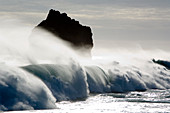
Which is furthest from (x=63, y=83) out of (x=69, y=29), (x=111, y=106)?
(x=69, y=29)

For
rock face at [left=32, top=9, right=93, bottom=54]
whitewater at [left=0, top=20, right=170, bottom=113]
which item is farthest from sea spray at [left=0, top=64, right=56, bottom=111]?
rock face at [left=32, top=9, right=93, bottom=54]

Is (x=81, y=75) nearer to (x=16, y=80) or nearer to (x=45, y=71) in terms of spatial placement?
(x=45, y=71)

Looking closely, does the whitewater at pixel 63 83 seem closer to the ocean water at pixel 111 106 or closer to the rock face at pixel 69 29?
the ocean water at pixel 111 106

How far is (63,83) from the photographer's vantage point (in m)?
35.3

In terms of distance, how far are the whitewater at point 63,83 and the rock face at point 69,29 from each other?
9846mm

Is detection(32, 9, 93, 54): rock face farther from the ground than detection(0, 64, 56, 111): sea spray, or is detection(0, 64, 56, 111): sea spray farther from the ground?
detection(32, 9, 93, 54): rock face

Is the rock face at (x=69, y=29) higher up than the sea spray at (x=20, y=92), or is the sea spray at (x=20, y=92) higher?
the rock face at (x=69, y=29)

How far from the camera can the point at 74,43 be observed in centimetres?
6341

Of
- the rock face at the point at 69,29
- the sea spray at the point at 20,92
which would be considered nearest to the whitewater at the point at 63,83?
the sea spray at the point at 20,92

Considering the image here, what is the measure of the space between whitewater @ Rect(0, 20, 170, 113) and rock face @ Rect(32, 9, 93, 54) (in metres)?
9.85

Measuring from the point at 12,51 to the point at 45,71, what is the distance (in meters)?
5.28

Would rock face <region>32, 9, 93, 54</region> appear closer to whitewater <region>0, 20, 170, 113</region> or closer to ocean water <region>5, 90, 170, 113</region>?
whitewater <region>0, 20, 170, 113</region>

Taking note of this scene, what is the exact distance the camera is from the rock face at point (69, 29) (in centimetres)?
6356

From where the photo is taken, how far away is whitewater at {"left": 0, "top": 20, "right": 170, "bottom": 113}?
28.5m
